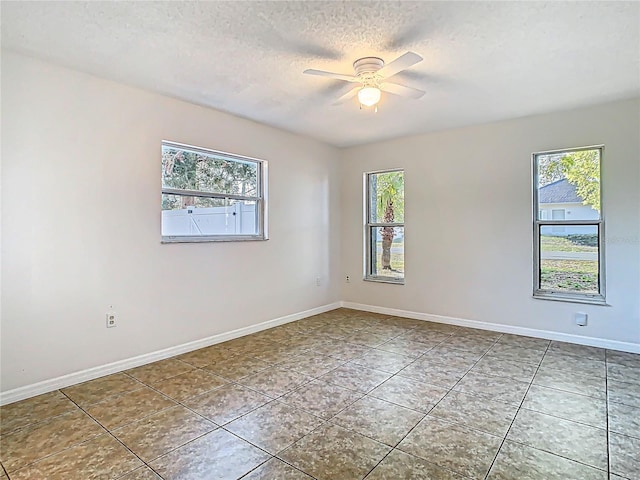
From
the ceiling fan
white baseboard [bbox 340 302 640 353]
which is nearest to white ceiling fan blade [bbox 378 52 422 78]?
the ceiling fan

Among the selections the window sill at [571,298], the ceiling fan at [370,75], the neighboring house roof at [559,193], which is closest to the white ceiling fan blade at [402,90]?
the ceiling fan at [370,75]

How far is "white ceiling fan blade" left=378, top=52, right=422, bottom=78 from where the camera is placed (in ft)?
7.23

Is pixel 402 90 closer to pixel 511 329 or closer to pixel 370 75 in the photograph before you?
pixel 370 75

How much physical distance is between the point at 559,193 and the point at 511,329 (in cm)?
160

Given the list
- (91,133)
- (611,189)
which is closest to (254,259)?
(91,133)

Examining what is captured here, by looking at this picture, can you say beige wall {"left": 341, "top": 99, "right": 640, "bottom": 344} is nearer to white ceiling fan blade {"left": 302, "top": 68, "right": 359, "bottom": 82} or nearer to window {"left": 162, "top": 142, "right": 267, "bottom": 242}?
window {"left": 162, "top": 142, "right": 267, "bottom": 242}

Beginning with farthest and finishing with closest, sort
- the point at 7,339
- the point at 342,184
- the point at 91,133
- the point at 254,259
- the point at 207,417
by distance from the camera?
the point at 342,184
the point at 254,259
the point at 91,133
the point at 7,339
the point at 207,417

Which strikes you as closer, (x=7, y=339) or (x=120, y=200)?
(x=7, y=339)

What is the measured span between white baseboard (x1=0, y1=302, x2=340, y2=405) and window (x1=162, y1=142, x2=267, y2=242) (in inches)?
41.0

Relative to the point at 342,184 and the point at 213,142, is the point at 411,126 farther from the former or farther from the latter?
the point at 213,142

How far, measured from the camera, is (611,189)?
11.9ft

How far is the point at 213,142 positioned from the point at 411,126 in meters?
2.34

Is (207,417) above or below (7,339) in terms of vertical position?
below

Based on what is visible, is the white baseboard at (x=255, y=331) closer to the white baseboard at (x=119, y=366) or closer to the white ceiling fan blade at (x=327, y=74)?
the white baseboard at (x=119, y=366)
